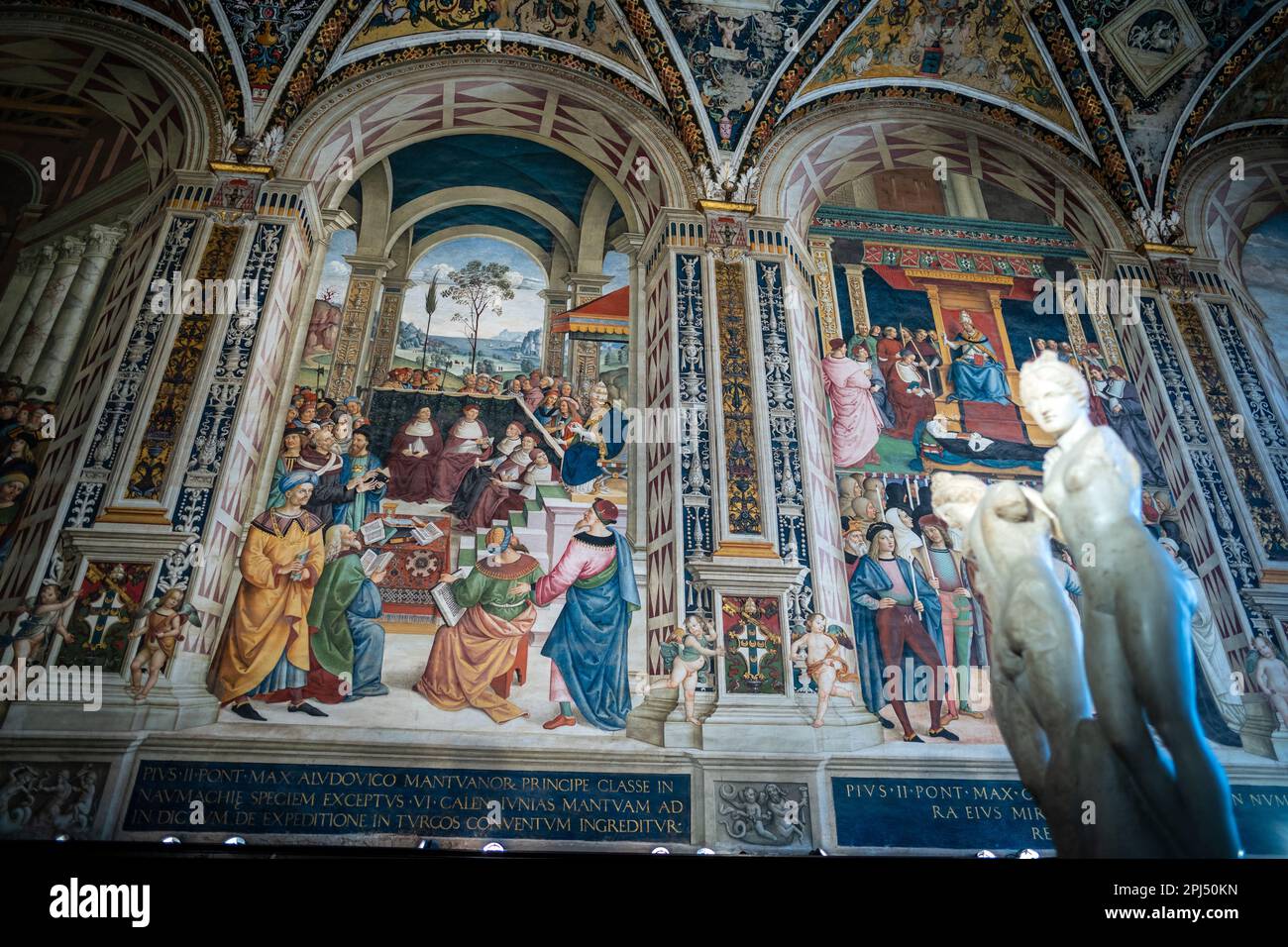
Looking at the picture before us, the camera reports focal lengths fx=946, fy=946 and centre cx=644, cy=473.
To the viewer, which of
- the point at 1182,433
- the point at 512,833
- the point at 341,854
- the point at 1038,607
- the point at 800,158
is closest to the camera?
the point at 1038,607

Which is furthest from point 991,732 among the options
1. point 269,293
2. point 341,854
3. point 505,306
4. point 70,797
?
point 269,293

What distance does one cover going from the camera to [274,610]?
6793 mm

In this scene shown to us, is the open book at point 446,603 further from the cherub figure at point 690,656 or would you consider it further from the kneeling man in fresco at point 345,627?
the cherub figure at point 690,656

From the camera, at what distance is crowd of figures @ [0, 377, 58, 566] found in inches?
271

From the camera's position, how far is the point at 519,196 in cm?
929

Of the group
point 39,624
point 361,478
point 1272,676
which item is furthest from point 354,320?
point 1272,676

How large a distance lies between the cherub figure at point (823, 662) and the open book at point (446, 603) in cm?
246

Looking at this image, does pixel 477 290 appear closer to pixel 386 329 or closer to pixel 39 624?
pixel 386 329

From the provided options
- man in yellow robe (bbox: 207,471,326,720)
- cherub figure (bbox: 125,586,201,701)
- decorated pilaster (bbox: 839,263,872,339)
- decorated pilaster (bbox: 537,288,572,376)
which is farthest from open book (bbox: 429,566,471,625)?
decorated pilaster (bbox: 839,263,872,339)

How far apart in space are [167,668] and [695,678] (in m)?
3.51

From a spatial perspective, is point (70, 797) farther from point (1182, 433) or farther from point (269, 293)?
point (1182, 433)

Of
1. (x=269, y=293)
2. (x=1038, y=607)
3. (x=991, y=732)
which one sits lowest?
(x=991, y=732)

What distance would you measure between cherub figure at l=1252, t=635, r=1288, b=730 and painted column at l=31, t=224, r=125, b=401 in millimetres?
9547

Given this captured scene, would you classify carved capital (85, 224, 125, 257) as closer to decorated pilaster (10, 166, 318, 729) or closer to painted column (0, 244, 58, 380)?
painted column (0, 244, 58, 380)
